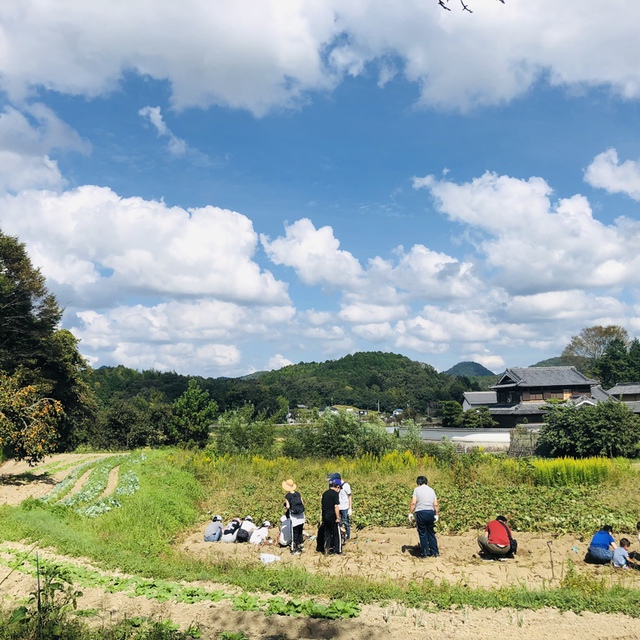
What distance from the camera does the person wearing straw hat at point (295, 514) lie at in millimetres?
10492

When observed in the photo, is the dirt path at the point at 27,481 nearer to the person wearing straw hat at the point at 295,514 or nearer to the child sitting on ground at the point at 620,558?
the person wearing straw hat at the point at 295,514

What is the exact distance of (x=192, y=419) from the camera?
34.6 meters

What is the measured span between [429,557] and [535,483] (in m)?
8.61

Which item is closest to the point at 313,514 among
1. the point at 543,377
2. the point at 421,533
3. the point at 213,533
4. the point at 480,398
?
the point at 213,533

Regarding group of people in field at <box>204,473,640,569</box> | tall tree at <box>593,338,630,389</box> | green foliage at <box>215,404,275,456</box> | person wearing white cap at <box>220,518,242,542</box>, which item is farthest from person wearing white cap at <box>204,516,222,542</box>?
tall tree at <box>593,338,630,389</box>

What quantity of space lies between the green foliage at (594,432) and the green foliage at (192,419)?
64.1 ft

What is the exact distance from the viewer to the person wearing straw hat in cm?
1049

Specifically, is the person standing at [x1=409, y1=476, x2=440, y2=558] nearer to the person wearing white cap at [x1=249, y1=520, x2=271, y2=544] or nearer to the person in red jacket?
the person in red jacket

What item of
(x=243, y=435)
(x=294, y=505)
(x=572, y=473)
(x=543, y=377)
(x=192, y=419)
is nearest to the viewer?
(x=294, y=505)

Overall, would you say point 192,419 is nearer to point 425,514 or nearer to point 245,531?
point 245,531

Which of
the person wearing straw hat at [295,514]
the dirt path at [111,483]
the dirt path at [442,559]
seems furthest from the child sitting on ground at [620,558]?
the dirt path at [111,483]

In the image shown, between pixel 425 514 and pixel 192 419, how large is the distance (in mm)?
26882

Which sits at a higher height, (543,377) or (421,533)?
(543,377)

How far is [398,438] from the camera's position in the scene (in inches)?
990
